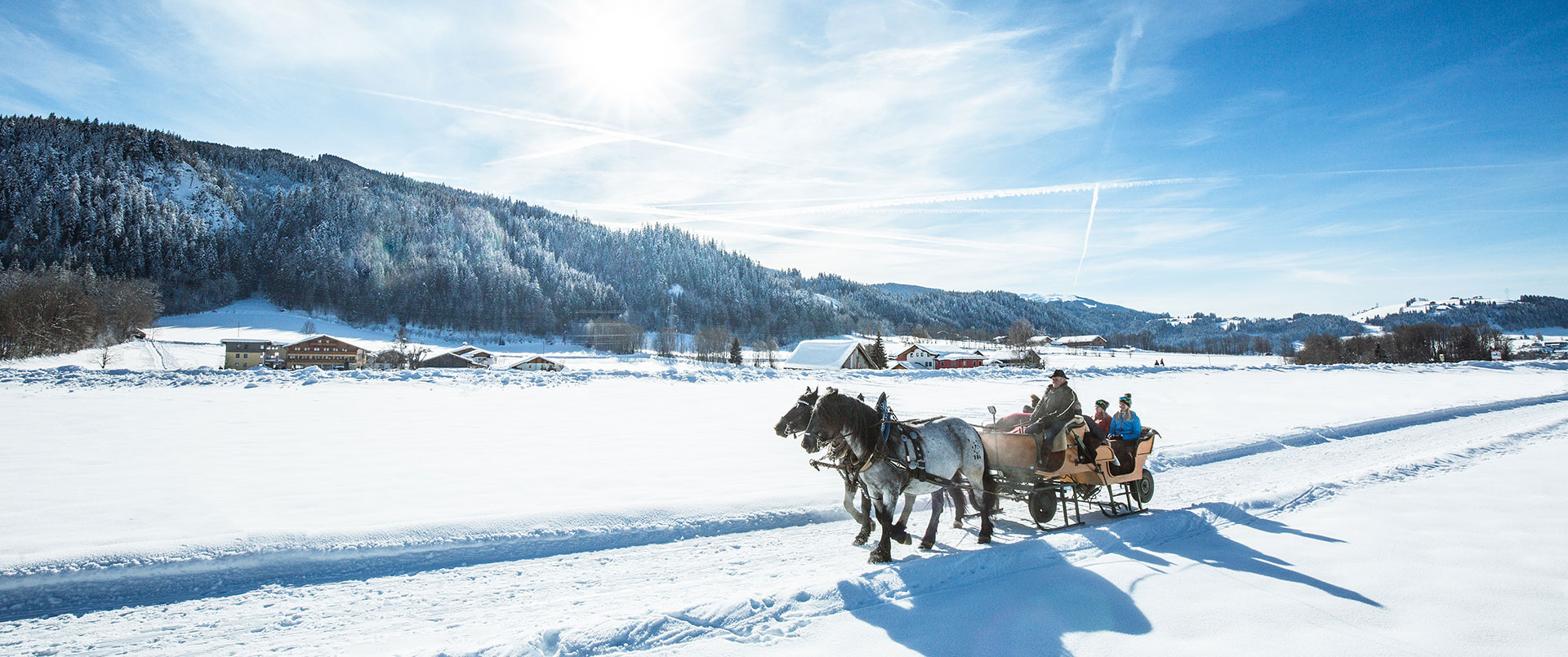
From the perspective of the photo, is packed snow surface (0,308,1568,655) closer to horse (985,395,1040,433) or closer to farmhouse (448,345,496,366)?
horse (985,395,1040,433)

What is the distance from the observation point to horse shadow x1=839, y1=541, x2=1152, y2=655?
402cm

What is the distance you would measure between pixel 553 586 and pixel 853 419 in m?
2.97

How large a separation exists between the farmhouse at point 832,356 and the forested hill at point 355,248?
226ft

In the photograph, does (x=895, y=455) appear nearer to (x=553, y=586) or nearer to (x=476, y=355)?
(x=553, y=586)

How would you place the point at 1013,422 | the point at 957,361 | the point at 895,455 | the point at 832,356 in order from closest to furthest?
the point at 895,455
the point at 1013,422
the point at 832,356
the point at 957,361

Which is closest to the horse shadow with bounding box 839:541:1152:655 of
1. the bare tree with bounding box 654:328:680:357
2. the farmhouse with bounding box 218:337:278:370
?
the bare tree with bounding box 654:328:680:357

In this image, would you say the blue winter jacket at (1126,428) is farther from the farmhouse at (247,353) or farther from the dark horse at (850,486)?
the farmhouse at (247,353)

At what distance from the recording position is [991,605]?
4535mm

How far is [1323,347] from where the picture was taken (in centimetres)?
6406

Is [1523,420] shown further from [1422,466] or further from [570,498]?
[570,498]

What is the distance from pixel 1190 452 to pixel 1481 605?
7086 mm

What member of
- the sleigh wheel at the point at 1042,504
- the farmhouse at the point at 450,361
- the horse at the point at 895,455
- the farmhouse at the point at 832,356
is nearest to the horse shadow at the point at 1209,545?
the sleigh wheel at the point at 1042,504

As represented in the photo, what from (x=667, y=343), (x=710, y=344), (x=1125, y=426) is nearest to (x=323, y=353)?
(x=667, y=343)

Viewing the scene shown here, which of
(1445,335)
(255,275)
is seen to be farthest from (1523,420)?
(255,275)
